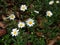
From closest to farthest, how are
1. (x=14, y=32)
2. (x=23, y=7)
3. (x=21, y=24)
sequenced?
(x=14, y=32), (x=21, y=24), (x=23, y=7)

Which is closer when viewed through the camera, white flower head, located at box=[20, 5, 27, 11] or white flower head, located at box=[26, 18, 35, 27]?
white flower head, located at box=[26, 18, 35, 27]

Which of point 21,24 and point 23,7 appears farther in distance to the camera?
point 23,7

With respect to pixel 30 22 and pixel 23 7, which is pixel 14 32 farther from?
pixel 23 7

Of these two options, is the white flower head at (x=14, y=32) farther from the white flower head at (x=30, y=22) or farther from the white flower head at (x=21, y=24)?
the white flower head at (x=30, y=22)

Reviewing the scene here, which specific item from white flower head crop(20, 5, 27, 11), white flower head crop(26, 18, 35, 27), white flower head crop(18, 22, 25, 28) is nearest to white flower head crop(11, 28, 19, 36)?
white flower head crop(18, 22, 25, 28)

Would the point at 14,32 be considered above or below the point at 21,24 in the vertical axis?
below

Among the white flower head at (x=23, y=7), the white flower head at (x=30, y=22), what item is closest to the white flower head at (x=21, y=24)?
the white flower head at (x=30, y=22)

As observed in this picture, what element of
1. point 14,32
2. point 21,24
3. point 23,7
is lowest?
point 14,32

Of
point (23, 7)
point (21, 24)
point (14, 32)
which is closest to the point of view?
point (14, 32)

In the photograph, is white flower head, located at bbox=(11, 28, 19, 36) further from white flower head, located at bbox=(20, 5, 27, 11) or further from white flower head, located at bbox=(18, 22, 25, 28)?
white flower head, located at bbox=(20, 5, 27, 11)

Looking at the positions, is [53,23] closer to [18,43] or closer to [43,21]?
[43,21]

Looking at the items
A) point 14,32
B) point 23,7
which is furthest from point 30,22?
point 23,7
